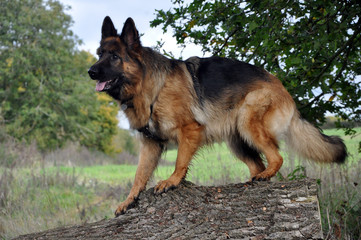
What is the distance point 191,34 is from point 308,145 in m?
2.15

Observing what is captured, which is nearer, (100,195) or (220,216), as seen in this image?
(220,216)

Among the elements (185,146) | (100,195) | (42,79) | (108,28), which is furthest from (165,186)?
(42,79)

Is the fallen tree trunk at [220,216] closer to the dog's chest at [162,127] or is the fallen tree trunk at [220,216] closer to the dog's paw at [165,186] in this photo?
the dog's paw at [165,186]

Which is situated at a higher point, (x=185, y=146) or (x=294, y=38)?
(x=294, y=38)

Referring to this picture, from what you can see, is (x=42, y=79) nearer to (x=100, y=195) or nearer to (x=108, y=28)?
(x=100, y=195)

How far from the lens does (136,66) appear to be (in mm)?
4012

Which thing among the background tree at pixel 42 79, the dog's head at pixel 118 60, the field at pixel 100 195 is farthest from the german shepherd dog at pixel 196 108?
the background tree at pixel 42 79

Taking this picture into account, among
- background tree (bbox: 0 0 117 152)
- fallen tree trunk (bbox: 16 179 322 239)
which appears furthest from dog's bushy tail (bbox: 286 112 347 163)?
background tree (bbox: 0 0 117 152)

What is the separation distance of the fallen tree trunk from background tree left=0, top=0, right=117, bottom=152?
90.2 ft

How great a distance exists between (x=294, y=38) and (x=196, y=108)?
157 cm

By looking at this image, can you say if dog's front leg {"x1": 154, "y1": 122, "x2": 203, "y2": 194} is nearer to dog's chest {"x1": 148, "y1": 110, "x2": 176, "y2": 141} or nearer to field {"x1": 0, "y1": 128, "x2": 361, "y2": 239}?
dog's chest {"x1": 148, "y1": 110, "x2": 176, "y2": 141}

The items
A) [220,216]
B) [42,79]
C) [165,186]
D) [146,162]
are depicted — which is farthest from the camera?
[42,79]

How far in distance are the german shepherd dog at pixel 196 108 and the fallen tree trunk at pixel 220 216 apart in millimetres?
350

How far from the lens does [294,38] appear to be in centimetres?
457
